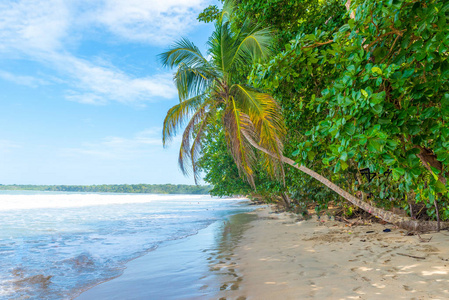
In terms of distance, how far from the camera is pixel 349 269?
3.86 meters

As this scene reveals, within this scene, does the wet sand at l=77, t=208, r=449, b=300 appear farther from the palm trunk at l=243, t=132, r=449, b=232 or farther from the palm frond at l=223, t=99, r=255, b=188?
the palm frond at l=223, t=99, r=255, b=188

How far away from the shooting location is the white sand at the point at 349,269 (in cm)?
305

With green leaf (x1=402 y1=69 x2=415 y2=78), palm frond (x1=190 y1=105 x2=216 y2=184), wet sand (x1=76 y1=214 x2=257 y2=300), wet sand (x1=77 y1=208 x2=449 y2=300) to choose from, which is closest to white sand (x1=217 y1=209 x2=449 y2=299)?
wet sand (x1=77 y1=208 x2=449 y2=300)

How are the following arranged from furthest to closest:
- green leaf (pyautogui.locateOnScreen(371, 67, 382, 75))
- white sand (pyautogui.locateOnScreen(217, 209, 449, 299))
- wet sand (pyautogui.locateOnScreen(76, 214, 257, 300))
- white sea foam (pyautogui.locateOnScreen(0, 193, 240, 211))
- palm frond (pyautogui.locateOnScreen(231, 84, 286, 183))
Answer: white sea foam (pyautogui.locateOnScreen(0, 193, 240, 211))
palm frond (pyautogui.locateOnScreen(231, 84, 286, 183))
wet sand (pyautogui.locateOnScreen(76, 214, 257, 300))
white sand (pyautogui.locateOnScreen(217, 209, 449, 299))
green leaf (pyautogui.locateOnScreen(371, 67, 382, 75))

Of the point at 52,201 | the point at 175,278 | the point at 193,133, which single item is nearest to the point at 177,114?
the point at 193,133

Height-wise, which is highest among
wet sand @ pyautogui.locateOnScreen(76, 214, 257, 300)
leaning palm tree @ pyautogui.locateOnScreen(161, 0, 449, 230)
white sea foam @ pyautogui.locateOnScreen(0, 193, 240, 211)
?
leaning palm tree @ pyautogui.locateOnScreen(161, 0, 449, 230)

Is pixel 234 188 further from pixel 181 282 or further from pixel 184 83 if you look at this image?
pixel 181 282

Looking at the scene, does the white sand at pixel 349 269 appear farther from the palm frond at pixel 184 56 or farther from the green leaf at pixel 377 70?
the palm frond at pixel 184 56

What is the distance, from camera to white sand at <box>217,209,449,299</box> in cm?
305

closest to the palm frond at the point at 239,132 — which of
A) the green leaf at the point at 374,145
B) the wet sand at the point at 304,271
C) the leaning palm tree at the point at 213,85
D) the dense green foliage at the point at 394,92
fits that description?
the leaning palm tree at the point at 213,85

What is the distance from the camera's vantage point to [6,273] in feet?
18.5

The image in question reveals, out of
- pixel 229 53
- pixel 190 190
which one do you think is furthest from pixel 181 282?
pixel 190 190

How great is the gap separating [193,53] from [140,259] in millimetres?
5683

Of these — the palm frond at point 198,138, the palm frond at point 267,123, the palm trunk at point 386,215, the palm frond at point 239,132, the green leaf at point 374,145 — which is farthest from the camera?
the palm frond at point 198,138
